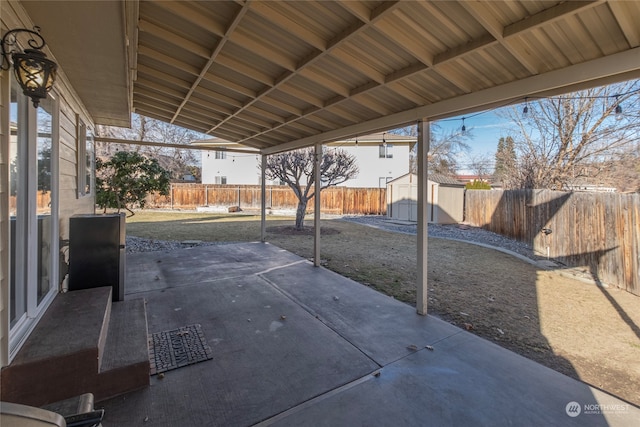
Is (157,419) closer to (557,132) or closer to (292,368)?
(292,368)

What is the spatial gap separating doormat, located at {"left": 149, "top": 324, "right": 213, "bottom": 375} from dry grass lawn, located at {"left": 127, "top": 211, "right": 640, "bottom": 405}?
287 centimetres

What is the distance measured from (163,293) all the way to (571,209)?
8.48m

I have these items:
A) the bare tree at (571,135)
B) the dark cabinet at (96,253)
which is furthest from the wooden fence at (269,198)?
the dark cabinet at (96,253)

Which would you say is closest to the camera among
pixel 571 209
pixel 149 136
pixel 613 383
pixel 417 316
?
pixel 613 383

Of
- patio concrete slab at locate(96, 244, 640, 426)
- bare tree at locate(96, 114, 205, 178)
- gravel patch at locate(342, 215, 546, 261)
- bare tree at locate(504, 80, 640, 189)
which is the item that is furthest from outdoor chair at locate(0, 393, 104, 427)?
bare tree at locate(96, 114, 205, 178)

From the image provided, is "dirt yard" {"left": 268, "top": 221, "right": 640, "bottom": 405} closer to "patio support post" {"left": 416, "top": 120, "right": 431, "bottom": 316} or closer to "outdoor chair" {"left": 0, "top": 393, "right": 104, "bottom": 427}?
"patio support post" {"left": 416, "top": 120, "right": 431, "bottom": 316}

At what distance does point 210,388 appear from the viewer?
8.09 ft

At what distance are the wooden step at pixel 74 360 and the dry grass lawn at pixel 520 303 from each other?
11.4 ft

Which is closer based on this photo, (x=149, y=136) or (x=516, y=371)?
(x=516, y=371)

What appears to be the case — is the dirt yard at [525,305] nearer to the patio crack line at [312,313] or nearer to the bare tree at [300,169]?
the patio crack line at [312,313]

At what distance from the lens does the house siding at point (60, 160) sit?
1912 millimetres

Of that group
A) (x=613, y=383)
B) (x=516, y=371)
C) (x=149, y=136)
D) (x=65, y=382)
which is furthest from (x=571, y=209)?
(x=149, y=136)

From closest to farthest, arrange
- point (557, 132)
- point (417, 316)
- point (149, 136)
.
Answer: point (417, 316) < point (557, 132) < point (149, 136)

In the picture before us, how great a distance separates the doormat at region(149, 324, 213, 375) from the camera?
2.78m
